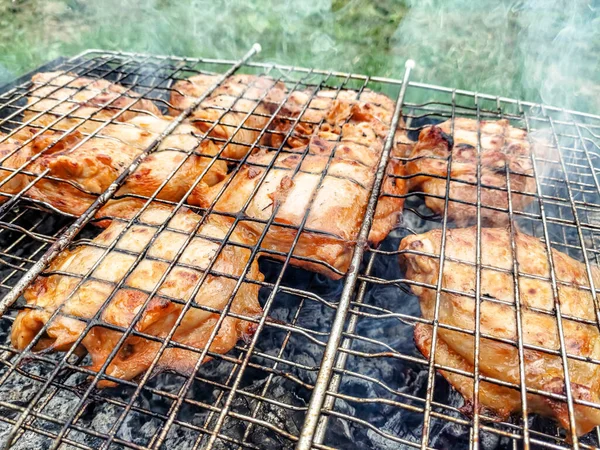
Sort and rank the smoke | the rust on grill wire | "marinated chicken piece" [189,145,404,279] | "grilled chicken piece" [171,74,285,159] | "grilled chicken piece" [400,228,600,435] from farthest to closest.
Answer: the smoke
"grilled chicken piece" [171,74,285,159]
"marinated chicken piece" [189,145,404,279]
"grilled chicken piece" [400,228,600,435]
the rust on grill wire

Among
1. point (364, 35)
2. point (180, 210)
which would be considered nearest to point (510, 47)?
point (364, 35)

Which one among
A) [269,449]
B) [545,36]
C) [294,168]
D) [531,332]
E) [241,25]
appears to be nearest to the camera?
[531,332]

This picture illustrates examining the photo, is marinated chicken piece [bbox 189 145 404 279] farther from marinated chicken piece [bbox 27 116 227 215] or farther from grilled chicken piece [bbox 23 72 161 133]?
grilled chicken piece [bbox 23 72 161 133]

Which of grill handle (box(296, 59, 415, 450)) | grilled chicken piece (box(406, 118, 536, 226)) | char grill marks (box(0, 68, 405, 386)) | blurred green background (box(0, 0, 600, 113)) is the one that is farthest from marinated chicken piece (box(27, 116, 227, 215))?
blurred green background (box(0, 0, 600, 113))

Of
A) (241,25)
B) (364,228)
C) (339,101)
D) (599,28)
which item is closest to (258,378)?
(364,228)

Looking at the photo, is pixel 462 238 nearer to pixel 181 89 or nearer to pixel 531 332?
pixel 531 332
